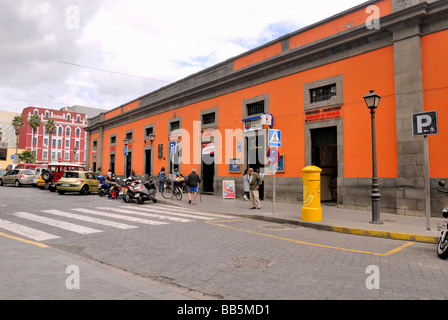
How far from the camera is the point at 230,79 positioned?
1834 cm

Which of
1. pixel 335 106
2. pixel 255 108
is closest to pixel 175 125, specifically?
pixel 255 108

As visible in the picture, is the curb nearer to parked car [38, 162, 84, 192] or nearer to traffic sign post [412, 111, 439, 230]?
traffic sign post [412, 111, 439, 230]

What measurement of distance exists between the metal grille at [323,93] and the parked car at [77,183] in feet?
47.7

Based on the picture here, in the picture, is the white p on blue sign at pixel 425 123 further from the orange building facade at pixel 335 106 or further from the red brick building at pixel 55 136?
the red brick building at pixel 55 136

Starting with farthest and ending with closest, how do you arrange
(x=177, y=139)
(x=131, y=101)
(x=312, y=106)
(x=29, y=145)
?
1. (x=29, y=145)
2. (x=131, y=101)
3. (x=177, y=139)
4. (x=312, y=106)

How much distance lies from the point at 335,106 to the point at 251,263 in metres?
10.2

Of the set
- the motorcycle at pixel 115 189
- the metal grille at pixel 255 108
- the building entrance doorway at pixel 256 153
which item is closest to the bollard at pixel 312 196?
the building entrance doorway at pixel 256 153

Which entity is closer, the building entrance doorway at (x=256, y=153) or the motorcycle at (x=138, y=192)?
the motorcycle at (x=138, y=192)

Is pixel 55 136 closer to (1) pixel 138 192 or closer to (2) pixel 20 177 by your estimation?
(2) pixel 20 177

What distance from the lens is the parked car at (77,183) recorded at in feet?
60.8

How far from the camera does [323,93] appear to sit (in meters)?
14.1

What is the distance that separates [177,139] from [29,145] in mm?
69923

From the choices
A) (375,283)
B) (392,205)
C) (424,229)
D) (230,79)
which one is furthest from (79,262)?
(230,79)
